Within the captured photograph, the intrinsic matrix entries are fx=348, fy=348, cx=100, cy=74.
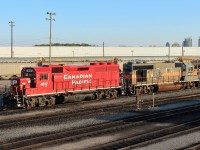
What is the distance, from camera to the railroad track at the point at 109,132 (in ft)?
47.9

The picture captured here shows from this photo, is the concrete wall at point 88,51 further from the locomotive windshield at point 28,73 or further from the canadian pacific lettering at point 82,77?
the locomotive windshield at point 28,73

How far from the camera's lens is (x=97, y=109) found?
81.9 feet

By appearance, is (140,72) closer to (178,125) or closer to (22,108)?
(22,108)

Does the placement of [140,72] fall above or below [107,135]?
above

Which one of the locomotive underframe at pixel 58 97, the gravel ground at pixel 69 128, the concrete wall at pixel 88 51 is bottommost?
the gravel ground at pixel 69 128

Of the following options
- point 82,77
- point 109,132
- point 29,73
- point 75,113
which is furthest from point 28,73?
point 109,132

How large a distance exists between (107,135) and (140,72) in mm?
20799

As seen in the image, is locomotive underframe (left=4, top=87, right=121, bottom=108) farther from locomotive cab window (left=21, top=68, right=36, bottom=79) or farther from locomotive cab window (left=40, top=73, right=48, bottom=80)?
locomotive cab window (left=21, top=68, right=36, bottom=79)

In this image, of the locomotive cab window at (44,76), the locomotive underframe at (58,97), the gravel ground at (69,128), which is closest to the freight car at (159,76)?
the locomotive underframe at (58,97)

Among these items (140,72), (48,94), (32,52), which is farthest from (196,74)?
(32,52)

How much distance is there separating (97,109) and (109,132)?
25.8 ft

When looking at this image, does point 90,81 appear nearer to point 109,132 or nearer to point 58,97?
point 58,97

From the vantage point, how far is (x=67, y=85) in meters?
28.5

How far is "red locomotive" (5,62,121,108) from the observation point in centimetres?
2556
